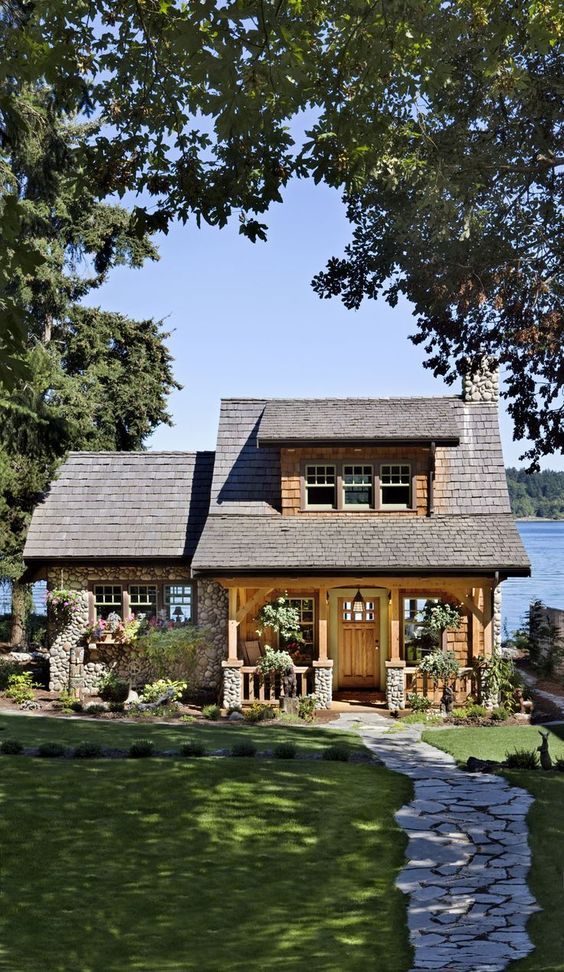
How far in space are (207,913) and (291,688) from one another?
38.2ft

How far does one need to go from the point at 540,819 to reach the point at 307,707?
359 inches

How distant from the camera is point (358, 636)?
79.2ft

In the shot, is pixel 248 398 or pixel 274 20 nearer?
pixel 274 20

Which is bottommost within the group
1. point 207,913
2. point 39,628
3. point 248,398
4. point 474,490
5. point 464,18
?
point 207,913

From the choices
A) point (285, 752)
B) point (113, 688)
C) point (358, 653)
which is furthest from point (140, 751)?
point (358, 653)

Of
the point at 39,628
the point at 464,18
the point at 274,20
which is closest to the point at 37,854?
the point at 274,20

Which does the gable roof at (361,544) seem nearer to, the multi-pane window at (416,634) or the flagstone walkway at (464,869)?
the multi-pane window at (416,634)

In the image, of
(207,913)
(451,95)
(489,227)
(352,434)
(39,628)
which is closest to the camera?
(207,913)

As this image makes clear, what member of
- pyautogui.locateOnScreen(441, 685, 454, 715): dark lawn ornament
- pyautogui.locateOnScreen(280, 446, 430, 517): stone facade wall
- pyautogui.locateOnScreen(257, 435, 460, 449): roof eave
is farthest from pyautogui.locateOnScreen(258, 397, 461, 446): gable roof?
pyautogui.locateOnScreen(441, 685, 454, 715): dark lawn ornament

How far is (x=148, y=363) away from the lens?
34.8 m

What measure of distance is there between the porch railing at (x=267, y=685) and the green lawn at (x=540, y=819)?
3.55 meters

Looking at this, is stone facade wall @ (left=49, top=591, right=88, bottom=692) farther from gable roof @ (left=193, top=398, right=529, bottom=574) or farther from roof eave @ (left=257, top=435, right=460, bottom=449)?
roof eave @ (left=257, top=435, right=460, bottom=449)

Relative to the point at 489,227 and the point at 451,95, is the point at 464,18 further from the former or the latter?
the point at 489,227

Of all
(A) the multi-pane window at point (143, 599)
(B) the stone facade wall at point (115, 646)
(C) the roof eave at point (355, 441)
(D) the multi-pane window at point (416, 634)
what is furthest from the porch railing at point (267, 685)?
(C) the roof eave at point (355, 441)
